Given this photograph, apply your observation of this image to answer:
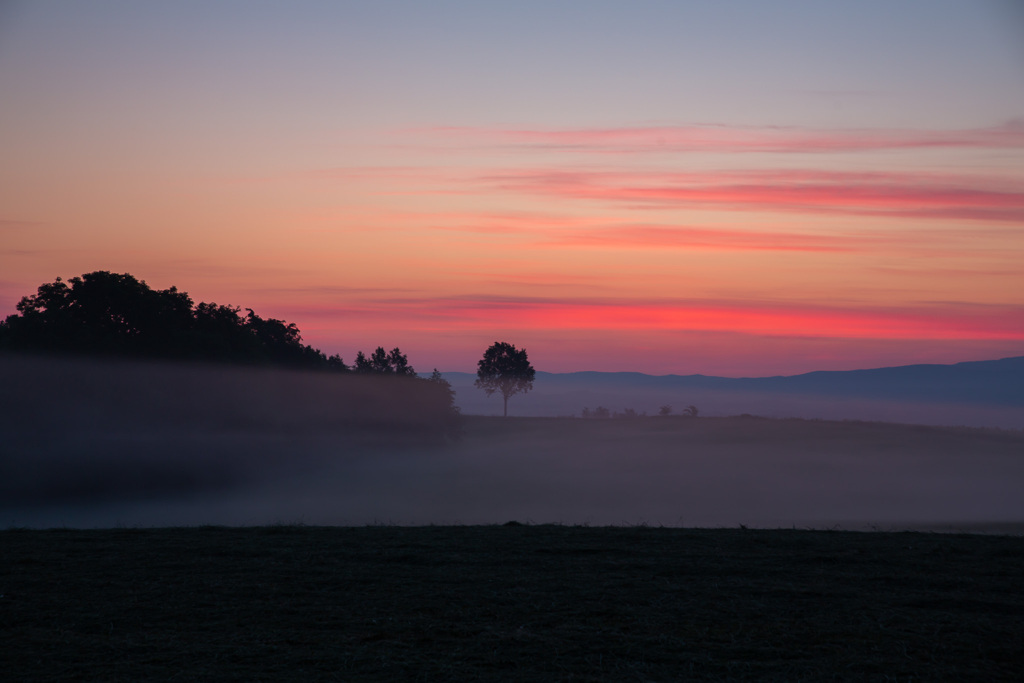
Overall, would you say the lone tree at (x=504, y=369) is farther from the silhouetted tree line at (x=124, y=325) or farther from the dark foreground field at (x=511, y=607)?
the dark foreground field at (x=511, y=607)

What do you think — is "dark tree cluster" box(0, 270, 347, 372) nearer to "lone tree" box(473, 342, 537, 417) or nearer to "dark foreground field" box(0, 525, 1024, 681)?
"dark foreground field" box(0, 525, 1024, 681)

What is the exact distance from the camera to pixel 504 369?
124562 millimetres

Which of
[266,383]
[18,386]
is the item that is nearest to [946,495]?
[266,383]

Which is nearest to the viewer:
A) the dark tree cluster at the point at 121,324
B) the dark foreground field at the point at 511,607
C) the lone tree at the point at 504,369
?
the dark foreground field at the point at 511,607

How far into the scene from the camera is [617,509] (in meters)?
37.1

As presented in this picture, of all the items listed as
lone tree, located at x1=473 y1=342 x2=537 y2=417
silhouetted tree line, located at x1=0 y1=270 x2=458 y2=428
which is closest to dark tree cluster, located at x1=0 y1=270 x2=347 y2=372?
silhouetted tree line, located at x1=0 y1=270 x2=458 y2=428

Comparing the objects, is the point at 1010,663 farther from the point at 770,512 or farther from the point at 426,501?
the point at 426,501

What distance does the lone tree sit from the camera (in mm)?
124375

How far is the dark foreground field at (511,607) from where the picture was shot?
766cm

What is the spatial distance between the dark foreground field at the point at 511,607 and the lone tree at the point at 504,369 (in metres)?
109

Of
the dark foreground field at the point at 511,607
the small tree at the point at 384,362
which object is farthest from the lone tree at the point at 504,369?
the dark foreground field at the point at 511,607

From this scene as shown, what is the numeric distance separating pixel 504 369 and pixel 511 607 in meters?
115

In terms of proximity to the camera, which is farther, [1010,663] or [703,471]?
[703,471]

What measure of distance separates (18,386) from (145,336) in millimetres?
7328
